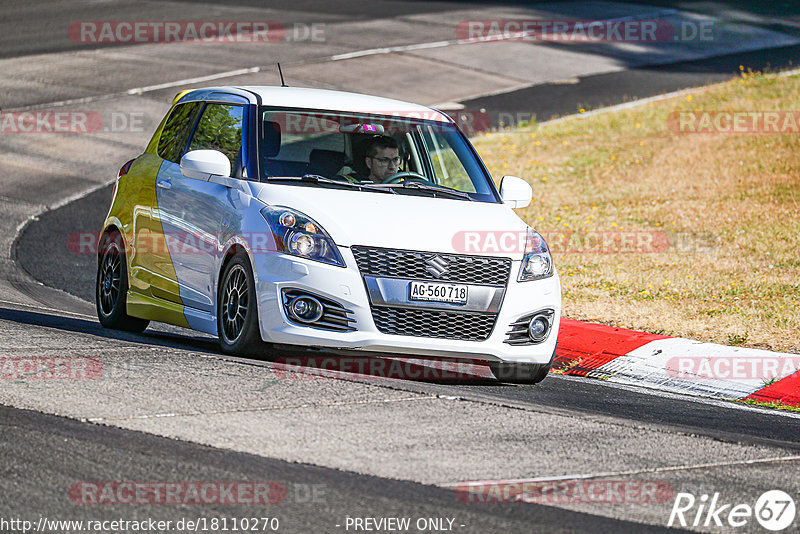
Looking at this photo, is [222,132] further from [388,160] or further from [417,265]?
[417,265]

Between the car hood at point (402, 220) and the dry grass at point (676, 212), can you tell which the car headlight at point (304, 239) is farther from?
the dry grass at point (676, 212)

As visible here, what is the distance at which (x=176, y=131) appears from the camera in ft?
32.4

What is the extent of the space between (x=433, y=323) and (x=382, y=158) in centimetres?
167

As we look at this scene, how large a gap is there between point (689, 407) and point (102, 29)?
80.3 feet

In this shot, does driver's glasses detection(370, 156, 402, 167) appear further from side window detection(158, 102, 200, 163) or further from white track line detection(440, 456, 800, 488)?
white track line detection(440, 456, 800, 488)

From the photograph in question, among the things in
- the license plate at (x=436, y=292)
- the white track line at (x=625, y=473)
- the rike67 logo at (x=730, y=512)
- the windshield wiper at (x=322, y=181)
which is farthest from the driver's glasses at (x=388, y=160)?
the rike67 logo at (x=730, y=512)

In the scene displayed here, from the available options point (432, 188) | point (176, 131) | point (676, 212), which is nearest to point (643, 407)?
point (432, 188)

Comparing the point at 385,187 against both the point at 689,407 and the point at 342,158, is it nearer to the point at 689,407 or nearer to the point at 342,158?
the point at 342,158

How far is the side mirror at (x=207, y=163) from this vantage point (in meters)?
8.48

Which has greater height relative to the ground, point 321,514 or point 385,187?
point 385,187

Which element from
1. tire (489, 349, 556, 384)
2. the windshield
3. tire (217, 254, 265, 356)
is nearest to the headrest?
the windshield

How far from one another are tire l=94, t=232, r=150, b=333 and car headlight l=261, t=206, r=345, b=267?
238cm

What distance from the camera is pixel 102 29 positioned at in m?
30.2

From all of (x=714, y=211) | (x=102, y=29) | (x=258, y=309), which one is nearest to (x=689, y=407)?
(x=258, y=309)
